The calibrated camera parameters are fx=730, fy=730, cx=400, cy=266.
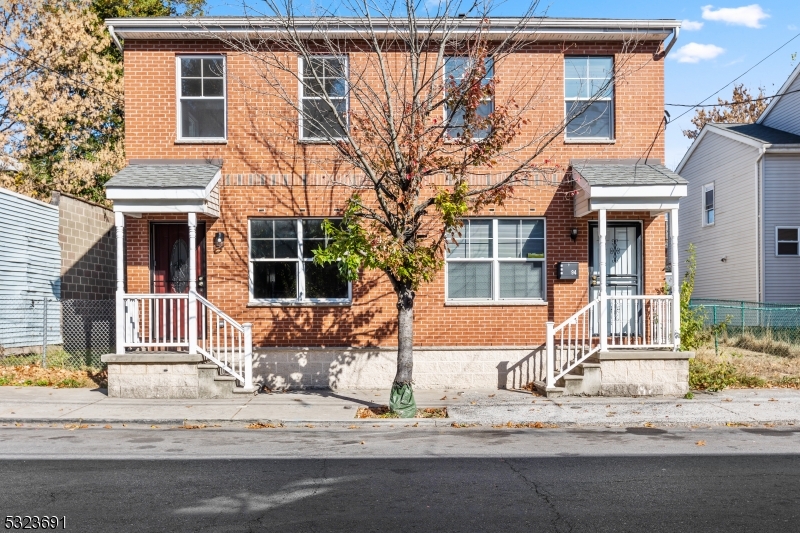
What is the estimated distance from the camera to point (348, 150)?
12.4m

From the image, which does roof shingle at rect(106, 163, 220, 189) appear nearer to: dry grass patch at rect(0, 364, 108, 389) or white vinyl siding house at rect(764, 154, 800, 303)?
dry grass patch at rect(0, 364, 108, 389)

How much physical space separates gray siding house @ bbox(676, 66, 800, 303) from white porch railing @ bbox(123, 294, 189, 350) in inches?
685

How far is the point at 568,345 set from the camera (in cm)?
1322

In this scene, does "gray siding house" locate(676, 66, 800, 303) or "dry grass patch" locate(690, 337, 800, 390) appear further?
"gray siding house" locate(676, 66, 800, 303)

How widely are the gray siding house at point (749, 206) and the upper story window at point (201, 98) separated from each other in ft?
53.9

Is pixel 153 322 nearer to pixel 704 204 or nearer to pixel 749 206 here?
pixel 749 206

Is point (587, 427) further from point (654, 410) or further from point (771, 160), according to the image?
point (771, 160)

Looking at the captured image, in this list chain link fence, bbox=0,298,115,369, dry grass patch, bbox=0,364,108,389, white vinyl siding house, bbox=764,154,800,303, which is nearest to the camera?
dry grass patch, bbox=0,364,108,389

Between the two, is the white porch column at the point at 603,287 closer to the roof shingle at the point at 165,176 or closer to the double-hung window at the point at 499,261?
the double-hung window at the point at 499,261

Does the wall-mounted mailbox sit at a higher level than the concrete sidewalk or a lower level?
higher

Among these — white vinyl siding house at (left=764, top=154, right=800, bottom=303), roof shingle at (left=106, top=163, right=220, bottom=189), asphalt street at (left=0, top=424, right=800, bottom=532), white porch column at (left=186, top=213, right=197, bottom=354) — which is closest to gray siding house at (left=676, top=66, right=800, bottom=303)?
white vinyl siding house at (left=764, top=154, right=800, bottom=303)

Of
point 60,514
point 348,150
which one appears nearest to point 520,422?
point 348,150

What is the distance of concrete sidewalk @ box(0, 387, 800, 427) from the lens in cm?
1078

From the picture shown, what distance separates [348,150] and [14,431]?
6596 millimetres
